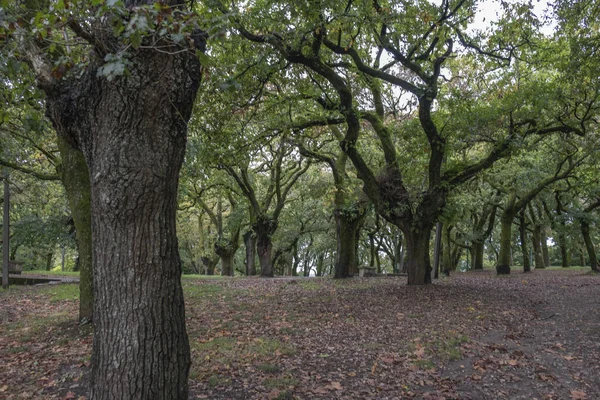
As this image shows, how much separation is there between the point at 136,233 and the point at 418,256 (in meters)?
10.6

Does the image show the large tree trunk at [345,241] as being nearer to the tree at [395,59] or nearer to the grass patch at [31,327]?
the tree at [395,59]

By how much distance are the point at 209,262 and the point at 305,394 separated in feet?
98.7

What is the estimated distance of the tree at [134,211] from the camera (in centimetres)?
336

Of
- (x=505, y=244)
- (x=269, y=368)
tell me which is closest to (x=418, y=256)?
(x=269, y=368)

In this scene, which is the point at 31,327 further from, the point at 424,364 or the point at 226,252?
the point at 226,252

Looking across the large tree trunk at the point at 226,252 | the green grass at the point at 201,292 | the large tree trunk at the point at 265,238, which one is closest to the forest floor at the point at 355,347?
the green grass at the point at 201,292

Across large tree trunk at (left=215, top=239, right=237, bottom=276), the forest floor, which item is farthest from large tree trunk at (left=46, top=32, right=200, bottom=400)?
large tree trunk at (left=215, top=239, right=237, bottom=276)

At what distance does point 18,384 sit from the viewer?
5.20 m

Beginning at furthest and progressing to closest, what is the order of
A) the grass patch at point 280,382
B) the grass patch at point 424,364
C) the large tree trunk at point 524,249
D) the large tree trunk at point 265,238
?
the large tree trunk at point 524,249, the large tree trunk at point 265,238, the grass patch at point 424,364, the grass patch at point 280,382

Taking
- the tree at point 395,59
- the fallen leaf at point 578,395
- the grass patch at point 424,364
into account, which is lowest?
the fallen leaf at point 578,395

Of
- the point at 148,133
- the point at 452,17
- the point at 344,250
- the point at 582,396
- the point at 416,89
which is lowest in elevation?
the point at 582,396

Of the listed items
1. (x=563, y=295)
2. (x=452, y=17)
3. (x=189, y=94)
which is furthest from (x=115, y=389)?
(x=563, y=295)

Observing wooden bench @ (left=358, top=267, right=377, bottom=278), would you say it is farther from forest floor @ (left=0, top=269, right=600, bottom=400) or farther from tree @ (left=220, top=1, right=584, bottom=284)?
forest floor @ (left=0, top=269, right=600, bottom=400)

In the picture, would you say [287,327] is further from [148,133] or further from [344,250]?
[344,250]
